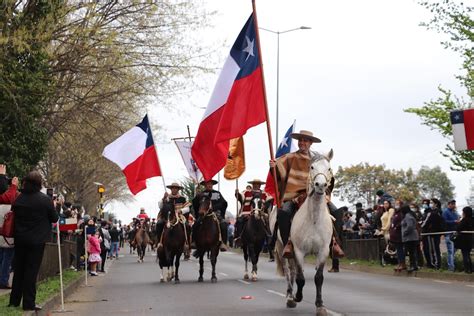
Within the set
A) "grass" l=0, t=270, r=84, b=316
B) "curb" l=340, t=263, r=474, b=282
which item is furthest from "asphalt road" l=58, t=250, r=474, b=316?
"curb" l=340, t=263, r=474, b=282

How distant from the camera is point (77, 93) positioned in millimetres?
34312

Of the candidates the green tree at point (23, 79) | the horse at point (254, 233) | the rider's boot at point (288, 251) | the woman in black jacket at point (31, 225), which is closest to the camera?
the woman in black jacket at point (31, 225)

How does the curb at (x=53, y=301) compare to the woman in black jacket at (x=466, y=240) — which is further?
the woman in black jacket at (x=466, y=240)

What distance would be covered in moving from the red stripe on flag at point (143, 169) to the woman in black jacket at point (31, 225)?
10992mm

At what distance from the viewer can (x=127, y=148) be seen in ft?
80.2

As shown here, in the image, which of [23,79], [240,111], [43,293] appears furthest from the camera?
[23,79]

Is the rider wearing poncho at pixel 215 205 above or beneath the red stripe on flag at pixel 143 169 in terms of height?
beneath

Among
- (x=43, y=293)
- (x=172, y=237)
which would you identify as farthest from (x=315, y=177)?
(x=172, y=237)

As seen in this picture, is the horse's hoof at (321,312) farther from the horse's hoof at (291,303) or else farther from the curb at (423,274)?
the curb at (423,274)

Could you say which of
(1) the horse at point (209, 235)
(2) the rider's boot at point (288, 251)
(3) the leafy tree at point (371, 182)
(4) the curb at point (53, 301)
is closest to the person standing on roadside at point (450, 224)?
(1) the horse at point (209, 235)

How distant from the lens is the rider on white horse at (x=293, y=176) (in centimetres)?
1448

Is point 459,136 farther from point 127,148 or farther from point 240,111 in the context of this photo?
point 127,148

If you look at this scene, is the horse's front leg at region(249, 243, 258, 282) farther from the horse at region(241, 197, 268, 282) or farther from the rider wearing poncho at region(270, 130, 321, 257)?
the rider wearing poncho at region(270, 130, 321, 257)

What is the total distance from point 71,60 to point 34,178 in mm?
17147
